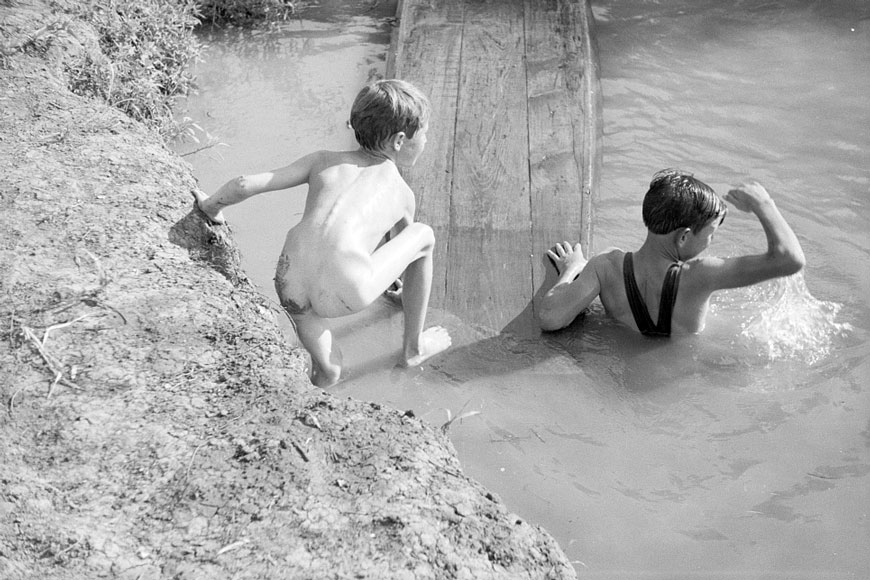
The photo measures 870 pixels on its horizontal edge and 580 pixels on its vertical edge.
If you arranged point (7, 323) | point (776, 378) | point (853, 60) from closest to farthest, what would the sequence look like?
point (7, 323) → point (776, 378) → point (853, 60)

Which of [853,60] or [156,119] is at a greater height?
[853,60]

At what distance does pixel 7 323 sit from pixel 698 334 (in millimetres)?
3248

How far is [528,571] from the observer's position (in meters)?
2.60

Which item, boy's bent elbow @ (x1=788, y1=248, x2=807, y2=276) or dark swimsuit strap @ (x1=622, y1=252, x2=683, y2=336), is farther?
dark swimsuit strap @ (x1=622, y1=252, x2=683, y2=336)

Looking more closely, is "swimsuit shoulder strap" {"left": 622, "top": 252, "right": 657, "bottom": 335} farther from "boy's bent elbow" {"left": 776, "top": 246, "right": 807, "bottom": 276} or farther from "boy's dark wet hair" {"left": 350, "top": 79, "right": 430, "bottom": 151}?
"boy's dark wet hair" {"left": 350, "top": 79, "right": 430, "bottom": 151}

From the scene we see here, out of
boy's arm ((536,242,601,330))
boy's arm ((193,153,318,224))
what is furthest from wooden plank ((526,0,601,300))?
boy's arm ((193,153,318,224))

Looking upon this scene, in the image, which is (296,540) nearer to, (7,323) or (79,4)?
(7,323)

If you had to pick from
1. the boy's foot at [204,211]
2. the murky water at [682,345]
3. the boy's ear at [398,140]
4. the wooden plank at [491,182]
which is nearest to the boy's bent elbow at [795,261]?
the murky water at [682,345]

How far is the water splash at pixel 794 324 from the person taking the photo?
178 inches

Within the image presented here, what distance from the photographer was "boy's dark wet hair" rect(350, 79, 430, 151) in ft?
12.7

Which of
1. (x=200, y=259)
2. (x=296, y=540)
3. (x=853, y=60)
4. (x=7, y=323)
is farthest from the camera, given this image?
(x=853, y=60)

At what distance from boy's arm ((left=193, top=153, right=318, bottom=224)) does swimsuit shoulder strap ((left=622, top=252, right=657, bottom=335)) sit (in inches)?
64.3

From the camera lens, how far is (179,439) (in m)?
2.84

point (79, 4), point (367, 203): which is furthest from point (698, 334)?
point (79, 4)
